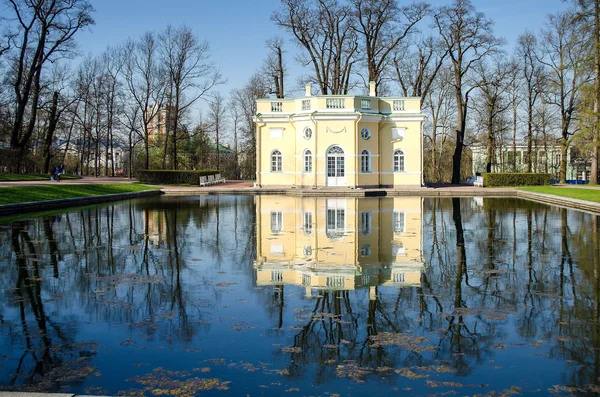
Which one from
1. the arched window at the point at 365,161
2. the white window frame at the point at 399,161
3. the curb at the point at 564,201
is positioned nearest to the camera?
the curb at the point at 564,201

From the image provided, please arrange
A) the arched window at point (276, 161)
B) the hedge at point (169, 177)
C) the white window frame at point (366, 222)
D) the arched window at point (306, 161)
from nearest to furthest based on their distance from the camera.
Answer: the white window frame at point (366, 222) → the arched window at point (306, 161) → the arched window at point (276, 161) → the hedge at point (169, 177)

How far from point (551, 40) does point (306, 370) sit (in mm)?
42776

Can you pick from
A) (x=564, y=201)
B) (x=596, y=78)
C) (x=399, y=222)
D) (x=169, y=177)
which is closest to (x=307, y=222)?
(x=399, y=222)

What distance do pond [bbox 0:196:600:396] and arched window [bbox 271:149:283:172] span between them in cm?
2282

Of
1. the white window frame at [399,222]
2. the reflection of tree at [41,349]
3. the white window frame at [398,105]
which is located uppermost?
the white window frame at [398,105]

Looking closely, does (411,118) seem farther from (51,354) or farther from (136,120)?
(51,354)

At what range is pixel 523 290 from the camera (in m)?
7.62

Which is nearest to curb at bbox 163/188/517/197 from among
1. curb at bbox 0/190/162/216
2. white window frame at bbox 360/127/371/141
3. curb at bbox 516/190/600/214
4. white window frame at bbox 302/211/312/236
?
curb at bbox 516/190/600/214

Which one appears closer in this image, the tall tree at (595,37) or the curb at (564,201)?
the curb at (564,201)

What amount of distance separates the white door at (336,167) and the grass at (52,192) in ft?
36.8

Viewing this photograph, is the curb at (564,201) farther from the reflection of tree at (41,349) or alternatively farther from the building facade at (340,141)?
the reflection of tree at (41,349)

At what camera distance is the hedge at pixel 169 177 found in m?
39.8

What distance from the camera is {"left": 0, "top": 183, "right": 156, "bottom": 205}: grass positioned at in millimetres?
22031

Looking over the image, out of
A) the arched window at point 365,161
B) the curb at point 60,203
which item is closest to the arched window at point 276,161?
the arched window at point 365,161
